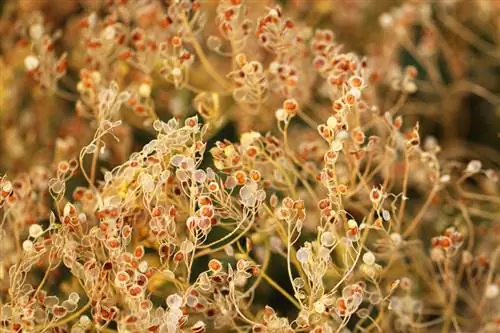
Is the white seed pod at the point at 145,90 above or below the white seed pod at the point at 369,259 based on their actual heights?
above

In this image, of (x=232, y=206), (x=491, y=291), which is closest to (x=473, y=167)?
(x=491, y=291)

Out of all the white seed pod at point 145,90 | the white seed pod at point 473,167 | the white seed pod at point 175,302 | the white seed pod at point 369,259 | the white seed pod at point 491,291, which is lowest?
the white seed pod at point 491,291

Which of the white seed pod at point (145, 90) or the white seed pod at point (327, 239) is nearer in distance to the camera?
the white seed pod at point (327, 239)

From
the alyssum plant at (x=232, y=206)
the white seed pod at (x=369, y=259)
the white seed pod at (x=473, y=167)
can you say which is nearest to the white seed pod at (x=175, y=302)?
the alyssum plant at (x=232, y=206)

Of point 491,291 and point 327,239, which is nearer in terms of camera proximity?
point 327,239

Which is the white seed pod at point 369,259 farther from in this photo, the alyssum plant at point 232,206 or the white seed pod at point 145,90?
the white seed pod at point 145,90

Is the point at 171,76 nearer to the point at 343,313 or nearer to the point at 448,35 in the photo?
the point at 343,313

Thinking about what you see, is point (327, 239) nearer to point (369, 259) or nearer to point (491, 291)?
point (369, 259)

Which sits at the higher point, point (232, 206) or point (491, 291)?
point (232, 206)

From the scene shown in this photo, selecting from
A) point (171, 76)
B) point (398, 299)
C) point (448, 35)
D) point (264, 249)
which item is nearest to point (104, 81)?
point (171, 76)

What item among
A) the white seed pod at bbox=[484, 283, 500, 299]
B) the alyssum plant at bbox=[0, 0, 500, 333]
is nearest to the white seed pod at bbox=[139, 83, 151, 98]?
the alyssum plant at bbox=[0, 0, 500, 333]
